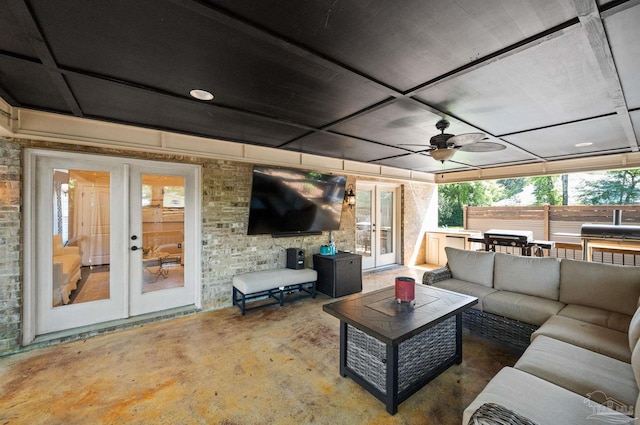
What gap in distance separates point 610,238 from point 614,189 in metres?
9.65

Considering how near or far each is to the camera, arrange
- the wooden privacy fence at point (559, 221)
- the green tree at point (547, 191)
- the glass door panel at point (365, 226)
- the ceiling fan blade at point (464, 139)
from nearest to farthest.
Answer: the ceiling fan blade at point (464, 139), the wooden privacy fence at point (559, 221), the glass door panel at point (365, 226), the green tree at point (547, 191)

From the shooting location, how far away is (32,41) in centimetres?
154

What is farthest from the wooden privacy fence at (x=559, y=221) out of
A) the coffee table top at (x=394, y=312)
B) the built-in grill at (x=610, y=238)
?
the coffee table top at (x=394, y=312)

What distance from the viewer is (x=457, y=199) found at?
12.7 m

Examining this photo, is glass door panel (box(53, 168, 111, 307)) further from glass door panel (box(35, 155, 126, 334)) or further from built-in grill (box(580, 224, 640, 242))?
built-in grill (box(580, 224, 640, 242))

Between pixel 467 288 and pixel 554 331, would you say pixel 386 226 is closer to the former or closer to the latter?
pixel 467 288

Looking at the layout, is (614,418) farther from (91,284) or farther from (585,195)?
(585,195)

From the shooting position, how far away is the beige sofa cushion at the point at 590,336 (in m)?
1.86

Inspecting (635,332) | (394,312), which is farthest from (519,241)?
(394,312)

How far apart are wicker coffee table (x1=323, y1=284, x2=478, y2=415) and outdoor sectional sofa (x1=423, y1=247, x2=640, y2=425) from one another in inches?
22.0

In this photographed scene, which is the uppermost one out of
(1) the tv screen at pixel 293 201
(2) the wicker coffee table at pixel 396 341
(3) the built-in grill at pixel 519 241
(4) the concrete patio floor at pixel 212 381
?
(1) the tv screen at pixel 293 201

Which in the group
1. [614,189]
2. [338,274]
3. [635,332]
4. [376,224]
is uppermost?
[614,189]

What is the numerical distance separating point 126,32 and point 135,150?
2220mm

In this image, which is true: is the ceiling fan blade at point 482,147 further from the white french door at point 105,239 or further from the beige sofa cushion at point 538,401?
the white french door at point 105,239
